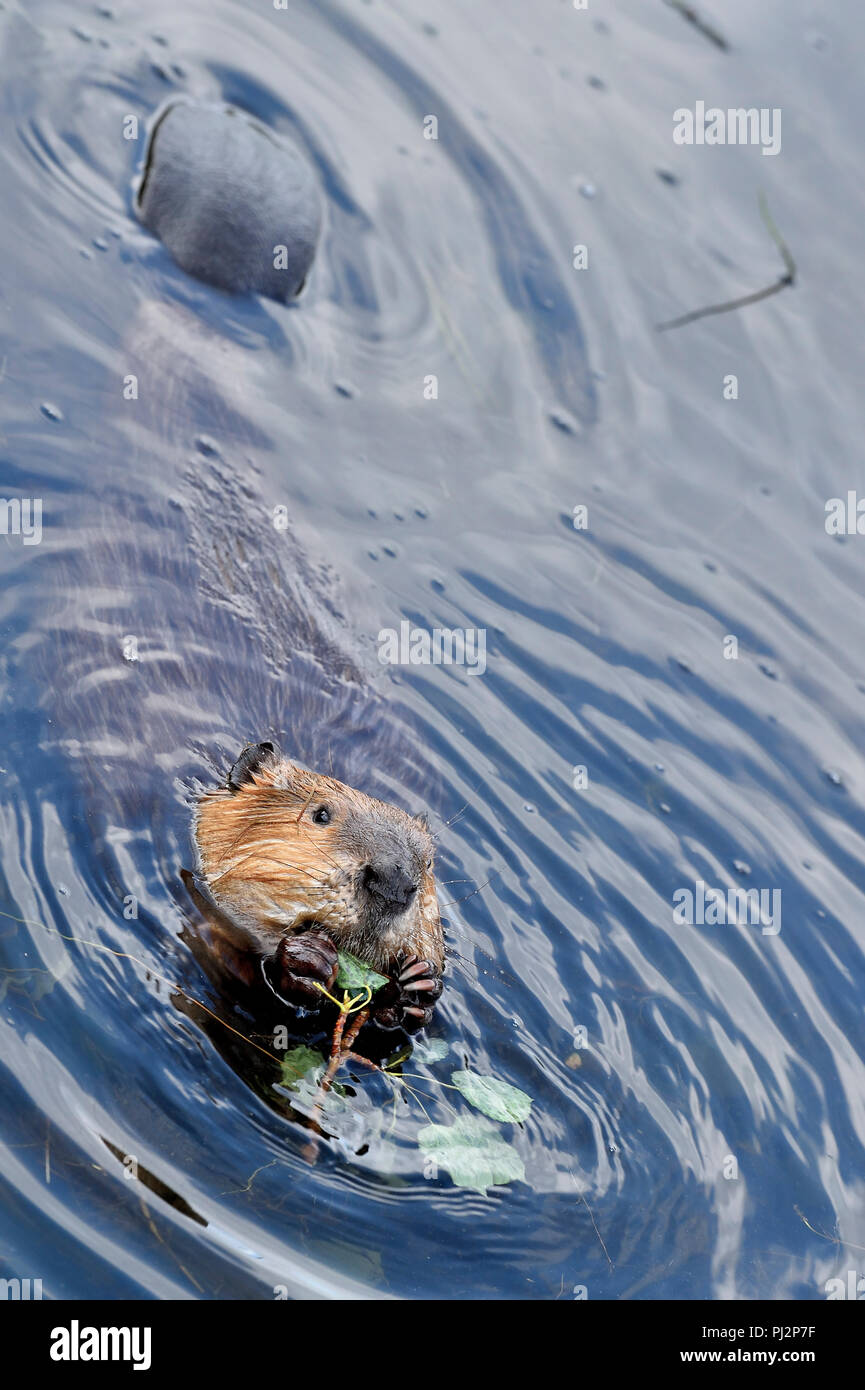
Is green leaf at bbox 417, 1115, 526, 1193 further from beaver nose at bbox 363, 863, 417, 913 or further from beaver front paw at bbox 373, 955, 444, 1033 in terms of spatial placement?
beaver nose at bbox 363, 863, 417, 913

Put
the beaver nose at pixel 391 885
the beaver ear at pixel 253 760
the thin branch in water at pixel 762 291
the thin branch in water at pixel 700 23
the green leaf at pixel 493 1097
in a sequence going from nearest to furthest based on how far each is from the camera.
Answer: the beaver nose at pixel 391 885, the green leaf at pixel 493 1097, the beaver ear at pixel 253 760, the thin branch in water at pixel 762 291, the thin branch in water at pixel 700 23

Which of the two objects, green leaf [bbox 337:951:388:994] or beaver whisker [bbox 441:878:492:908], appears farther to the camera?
beaver whisker [bbox 441:878:492:908]

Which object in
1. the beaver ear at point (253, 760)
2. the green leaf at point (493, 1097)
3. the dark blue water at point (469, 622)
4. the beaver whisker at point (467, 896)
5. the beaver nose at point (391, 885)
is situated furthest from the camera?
the beaver whisker at point (467, 896)

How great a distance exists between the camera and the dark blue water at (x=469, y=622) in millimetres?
3773

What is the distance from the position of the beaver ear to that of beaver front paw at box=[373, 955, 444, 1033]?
76 cm

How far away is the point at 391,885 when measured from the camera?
3.65 metres

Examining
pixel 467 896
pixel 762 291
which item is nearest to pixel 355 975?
pixel 467 896

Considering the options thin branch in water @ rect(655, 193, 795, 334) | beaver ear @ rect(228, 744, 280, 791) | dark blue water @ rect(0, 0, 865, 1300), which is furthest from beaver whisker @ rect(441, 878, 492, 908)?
thin branch in water @ rect(655, 193, 795, 334)

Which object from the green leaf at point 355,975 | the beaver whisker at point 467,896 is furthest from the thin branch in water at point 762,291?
the green leaf at point 355,975

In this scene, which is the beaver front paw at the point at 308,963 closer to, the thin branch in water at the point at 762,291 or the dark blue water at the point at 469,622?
the dark blue water at the point at 469,622

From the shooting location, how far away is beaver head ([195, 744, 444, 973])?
3717 millimetres

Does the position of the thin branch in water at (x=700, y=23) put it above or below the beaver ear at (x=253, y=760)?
above

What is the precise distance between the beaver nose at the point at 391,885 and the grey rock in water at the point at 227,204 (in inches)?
125
